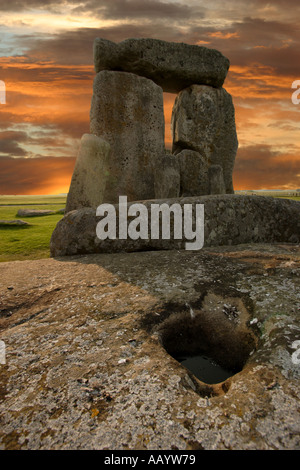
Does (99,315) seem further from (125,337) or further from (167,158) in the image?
(167,158)

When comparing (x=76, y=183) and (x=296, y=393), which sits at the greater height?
(x=76, y=183)

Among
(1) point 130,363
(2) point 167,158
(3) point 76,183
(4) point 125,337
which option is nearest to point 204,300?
(4) point 125,337

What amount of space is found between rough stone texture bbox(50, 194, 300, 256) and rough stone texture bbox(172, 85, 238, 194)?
3.68 m

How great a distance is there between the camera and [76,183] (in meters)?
5.92

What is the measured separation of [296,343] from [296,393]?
1.35ft

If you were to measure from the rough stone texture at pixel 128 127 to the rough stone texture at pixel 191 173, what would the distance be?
2.12 feet

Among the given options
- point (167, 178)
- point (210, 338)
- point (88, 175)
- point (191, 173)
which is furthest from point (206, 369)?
point (191, 173)

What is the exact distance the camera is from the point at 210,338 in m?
2.29

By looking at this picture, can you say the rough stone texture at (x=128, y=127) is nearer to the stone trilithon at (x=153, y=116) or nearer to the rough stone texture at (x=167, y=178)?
the stone trilithon at (x=153, y=116)

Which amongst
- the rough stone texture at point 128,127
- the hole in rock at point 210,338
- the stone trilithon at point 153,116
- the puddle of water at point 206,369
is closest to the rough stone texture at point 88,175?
the stone trilithon at point 153,116

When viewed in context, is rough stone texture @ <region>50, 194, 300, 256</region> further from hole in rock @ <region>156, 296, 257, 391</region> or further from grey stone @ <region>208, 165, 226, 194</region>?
grey stone @ <region>208, 165, 226, 194</region>

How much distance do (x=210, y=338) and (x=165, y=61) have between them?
7115 mm

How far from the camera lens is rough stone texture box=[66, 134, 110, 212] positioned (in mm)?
5910

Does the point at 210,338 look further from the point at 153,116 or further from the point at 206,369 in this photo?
the point at 153,116
